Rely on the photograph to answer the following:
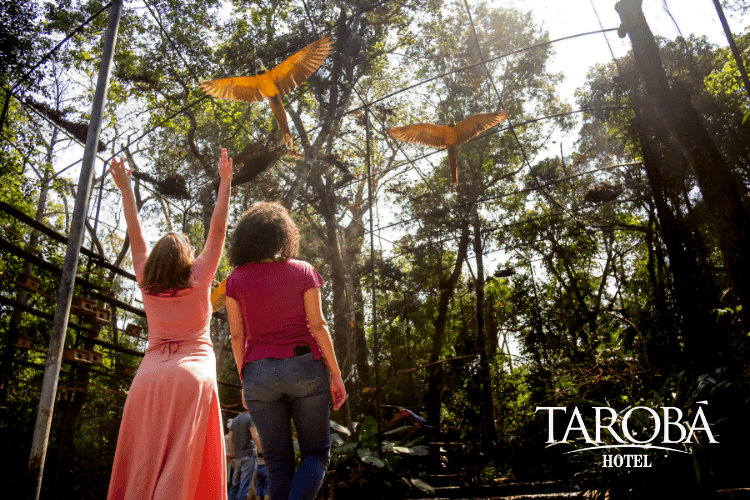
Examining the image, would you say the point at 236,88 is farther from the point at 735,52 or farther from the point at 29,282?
the point at 735,52

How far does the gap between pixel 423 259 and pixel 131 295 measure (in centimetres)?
1330

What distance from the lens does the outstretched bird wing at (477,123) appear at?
227 inches

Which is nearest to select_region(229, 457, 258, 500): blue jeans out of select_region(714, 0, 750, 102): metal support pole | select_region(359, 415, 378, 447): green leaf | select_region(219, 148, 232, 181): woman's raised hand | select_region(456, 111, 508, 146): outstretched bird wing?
select_region(359, 415, 378, 447): green leaf

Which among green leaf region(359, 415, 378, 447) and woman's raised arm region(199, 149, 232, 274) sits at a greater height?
woman's raised arm region(199, 149, 232, 274)

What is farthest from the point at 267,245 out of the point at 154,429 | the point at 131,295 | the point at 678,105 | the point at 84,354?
the point at 131,295

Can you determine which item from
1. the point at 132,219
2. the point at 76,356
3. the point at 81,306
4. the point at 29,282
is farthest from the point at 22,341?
the point at 132,219

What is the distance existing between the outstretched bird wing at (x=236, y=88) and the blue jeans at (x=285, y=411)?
13.1ft

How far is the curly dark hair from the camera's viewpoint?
1969mm

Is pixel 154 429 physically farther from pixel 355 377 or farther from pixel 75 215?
pixel 355 377

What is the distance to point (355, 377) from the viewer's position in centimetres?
891

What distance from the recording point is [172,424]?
1554 mm

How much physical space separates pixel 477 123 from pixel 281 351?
4.99 meters

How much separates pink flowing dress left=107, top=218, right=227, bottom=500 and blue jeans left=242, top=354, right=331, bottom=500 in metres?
0.16

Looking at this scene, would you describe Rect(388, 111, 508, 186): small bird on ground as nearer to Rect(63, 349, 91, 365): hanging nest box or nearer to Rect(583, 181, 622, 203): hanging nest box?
Rect(583, 181, 622, 203): hanging nest box
